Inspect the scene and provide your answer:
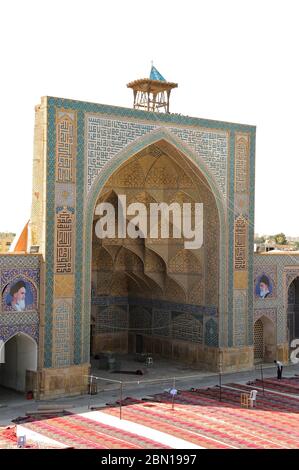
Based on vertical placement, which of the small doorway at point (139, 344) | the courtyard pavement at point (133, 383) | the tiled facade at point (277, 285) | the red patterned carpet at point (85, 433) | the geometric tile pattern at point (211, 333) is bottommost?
the red patterned carpet at point (85, 433)

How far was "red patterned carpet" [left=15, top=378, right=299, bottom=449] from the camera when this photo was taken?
1081cm

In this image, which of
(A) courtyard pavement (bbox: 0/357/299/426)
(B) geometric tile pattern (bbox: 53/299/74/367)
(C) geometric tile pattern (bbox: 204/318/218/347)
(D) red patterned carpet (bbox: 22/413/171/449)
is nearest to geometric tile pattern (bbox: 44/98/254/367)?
(B) geometric tile pattern (bbox: 53/299/74/367)

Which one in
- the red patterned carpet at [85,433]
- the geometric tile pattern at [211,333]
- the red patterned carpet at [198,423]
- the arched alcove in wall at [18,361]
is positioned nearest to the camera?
the red patterned carpet at [85,433]

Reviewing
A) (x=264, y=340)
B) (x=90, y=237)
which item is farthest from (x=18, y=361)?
(x=264, y=340)

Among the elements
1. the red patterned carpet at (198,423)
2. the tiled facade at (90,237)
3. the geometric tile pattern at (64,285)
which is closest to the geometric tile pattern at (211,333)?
the tiled facade at (90,237)

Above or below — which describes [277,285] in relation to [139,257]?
below

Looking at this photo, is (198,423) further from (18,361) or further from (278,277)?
(278,277)

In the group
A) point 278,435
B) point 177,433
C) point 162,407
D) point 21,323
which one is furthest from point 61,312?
point 278,435

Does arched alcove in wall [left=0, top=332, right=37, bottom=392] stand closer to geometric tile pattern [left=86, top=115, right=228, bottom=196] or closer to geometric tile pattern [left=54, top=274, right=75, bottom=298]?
geometric tile pattern [left=54, top=274, right=75, bottom=298]

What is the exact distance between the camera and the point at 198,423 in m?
12.0

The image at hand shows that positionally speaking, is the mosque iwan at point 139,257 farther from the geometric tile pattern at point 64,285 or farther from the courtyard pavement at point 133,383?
the courtyard pavement at point 133,383

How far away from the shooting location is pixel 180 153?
1598 cm

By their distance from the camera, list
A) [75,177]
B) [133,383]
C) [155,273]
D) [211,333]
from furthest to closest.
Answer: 1. [155,273]
2. [211,333]
3. [133,383]
4. [75,177]

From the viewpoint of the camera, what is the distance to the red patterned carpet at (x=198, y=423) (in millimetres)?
10812
